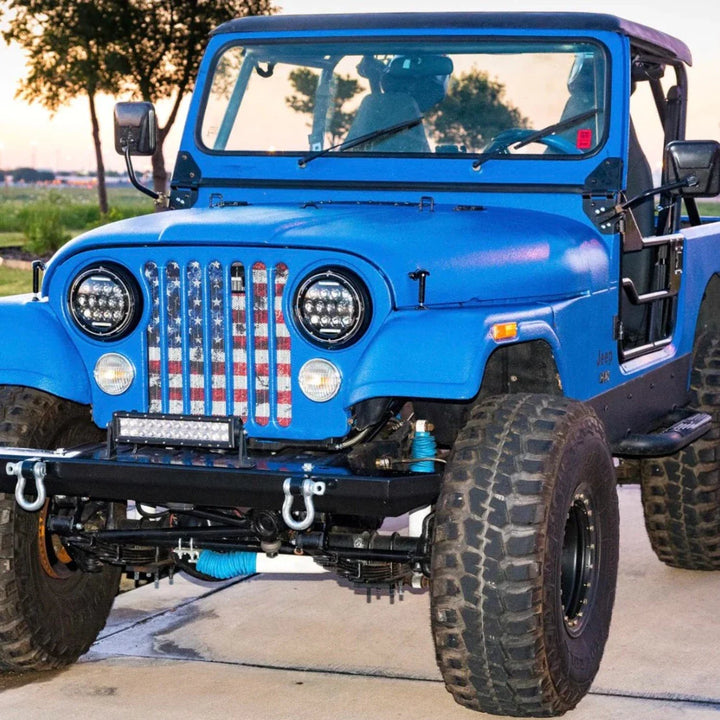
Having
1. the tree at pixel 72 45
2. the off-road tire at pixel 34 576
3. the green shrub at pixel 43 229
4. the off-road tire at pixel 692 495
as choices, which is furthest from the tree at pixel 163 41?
the off-road tire at pixel 34 576

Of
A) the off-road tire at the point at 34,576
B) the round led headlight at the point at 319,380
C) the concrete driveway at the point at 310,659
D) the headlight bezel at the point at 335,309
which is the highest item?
the headlight bezel at the point at 335,309

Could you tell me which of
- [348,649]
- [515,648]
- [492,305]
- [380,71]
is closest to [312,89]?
[380,71]

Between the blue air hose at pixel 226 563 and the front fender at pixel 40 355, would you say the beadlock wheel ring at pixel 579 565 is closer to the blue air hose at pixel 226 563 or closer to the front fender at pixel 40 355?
the blue air hose at pixel 226 563

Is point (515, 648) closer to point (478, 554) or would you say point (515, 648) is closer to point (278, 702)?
point (478, 554)

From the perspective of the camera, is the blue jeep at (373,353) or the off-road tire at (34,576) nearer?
the blue jeep at (373,353)

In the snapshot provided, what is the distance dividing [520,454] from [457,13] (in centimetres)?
237

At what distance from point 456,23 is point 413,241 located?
1598mm

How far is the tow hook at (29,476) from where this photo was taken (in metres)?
4.82

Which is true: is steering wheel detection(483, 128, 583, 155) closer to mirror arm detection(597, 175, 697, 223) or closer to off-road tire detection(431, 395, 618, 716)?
mirror arm detection(597, 175, 697, 223)

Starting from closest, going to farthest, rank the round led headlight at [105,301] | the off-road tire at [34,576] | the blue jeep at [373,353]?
the blue jeep at [373,353] → the round led headlight at [105,301] → the off-road tire at [34,576]

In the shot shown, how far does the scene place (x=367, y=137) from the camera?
6105 mm

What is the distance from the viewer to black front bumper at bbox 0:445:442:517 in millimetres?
4488

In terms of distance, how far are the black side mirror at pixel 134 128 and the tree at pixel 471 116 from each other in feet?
3.65

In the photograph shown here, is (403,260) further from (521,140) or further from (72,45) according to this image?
(72,45)
